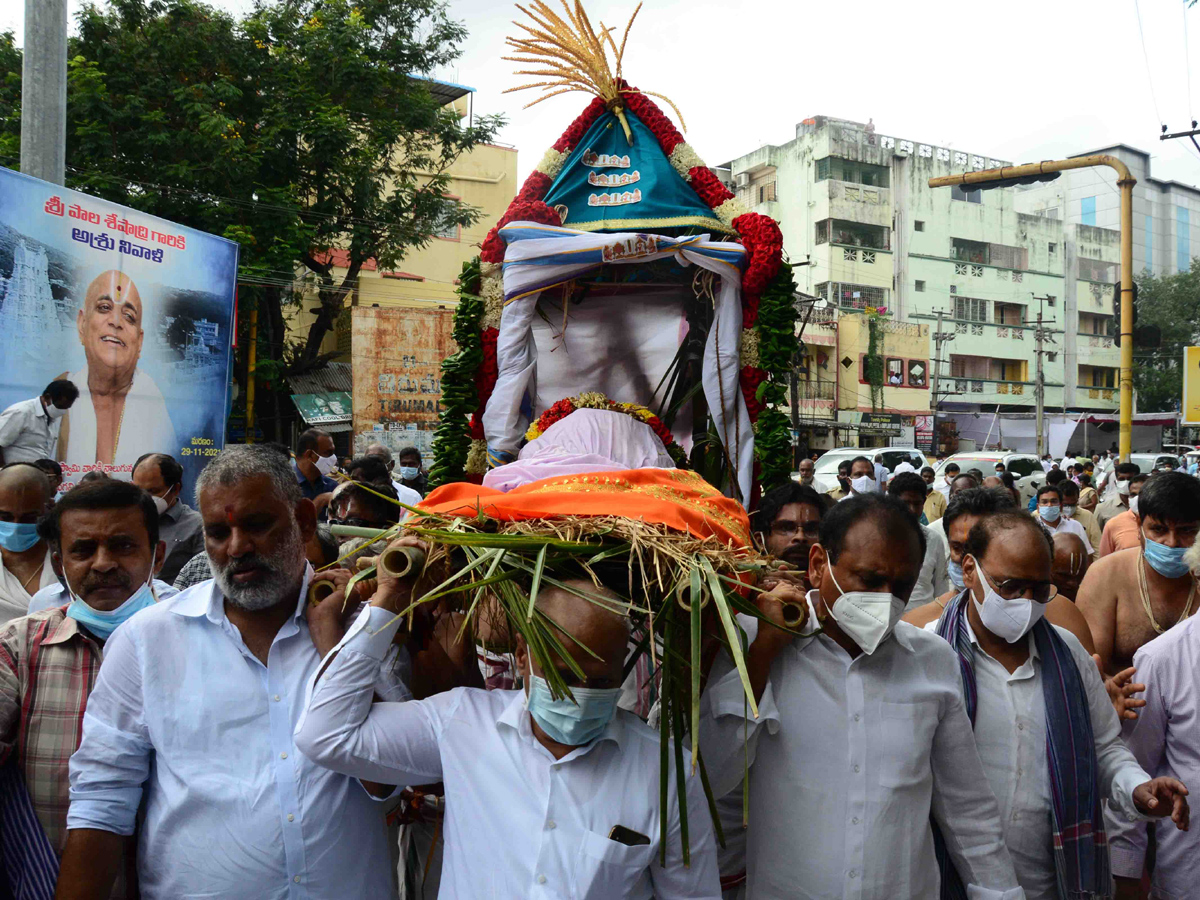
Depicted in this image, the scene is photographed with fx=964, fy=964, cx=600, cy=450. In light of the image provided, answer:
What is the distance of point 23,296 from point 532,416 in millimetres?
3591

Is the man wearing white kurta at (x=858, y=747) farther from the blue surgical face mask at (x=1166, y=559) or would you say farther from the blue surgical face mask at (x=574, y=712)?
the blue surgical face mask at (x=1166, y=559)

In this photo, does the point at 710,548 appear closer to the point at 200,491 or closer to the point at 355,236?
the point at 200,491

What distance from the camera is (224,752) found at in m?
2.36

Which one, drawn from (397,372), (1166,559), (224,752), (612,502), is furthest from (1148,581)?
(397,372)

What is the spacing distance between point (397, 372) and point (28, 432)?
16.5 m

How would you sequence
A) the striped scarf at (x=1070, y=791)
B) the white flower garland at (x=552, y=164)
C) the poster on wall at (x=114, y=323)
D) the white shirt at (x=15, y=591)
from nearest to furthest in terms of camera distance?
the striped scarf at (x=1070, y=791)
the white shirt at (x=15, y=591)
the white flower garland at (x=552, y=164)
the poster on wall at (x=114, y=323)

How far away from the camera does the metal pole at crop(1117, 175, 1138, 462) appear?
1205cm

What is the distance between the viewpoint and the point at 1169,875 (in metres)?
2.99

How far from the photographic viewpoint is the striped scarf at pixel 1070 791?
262cm

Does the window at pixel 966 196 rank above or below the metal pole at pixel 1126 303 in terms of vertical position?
above

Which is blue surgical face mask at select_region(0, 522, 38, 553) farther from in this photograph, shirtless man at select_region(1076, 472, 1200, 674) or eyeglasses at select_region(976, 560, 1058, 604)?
shirtless man at select_region(1076, 472, 1200, 674)

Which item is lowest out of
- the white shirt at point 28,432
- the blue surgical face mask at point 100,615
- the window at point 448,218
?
the blue surgical face mask at point 100,615

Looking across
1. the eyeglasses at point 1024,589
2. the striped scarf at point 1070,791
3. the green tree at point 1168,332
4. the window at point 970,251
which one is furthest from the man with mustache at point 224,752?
the green tree at point 1168,332

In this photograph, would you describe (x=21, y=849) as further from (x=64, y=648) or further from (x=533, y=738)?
(x=533, y=738)
